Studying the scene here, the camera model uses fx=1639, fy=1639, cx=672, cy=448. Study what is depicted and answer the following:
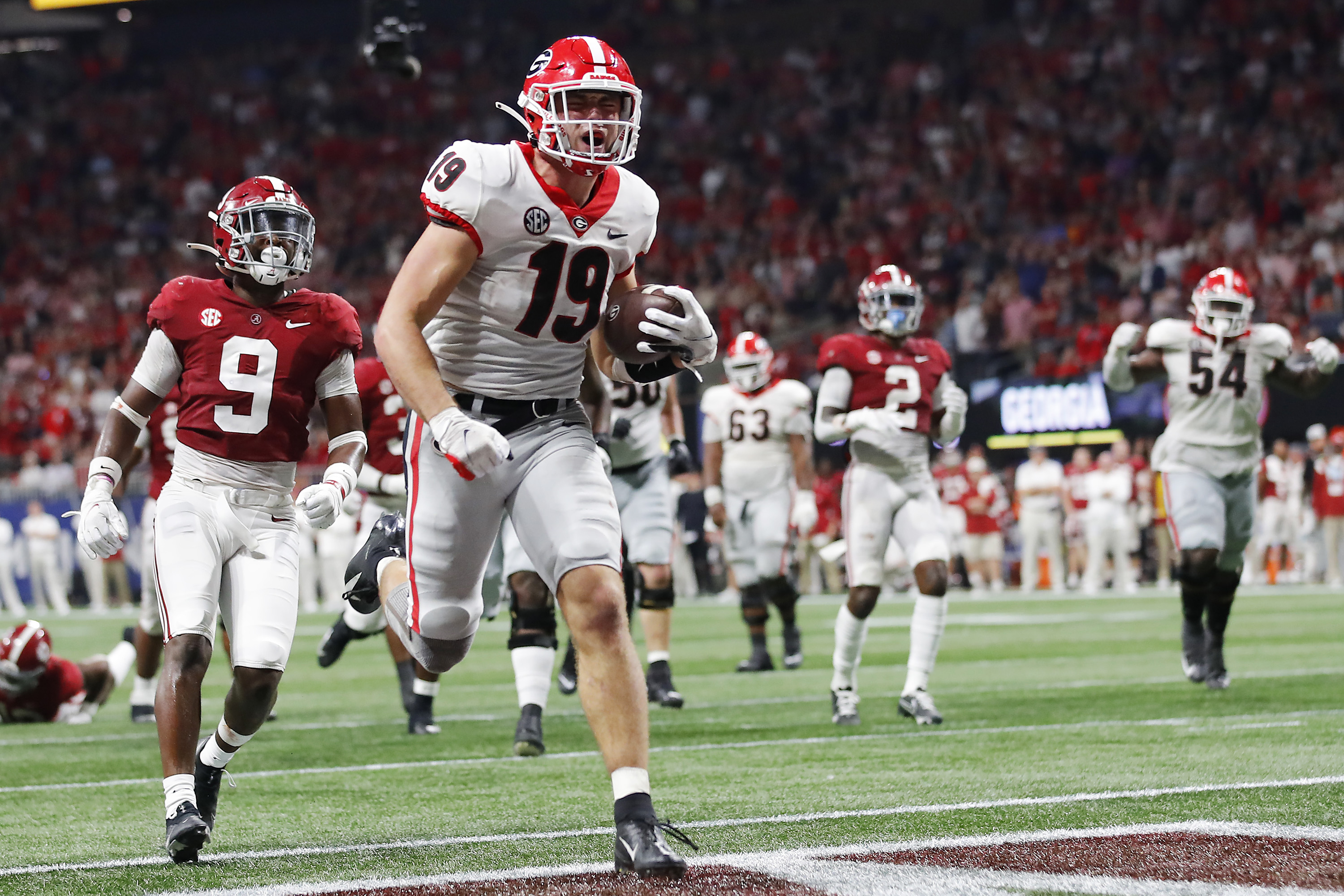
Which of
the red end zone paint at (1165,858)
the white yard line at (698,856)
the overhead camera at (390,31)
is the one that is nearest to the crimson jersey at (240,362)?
the white yard line at (698,856)

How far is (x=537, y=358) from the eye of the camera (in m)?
3.99

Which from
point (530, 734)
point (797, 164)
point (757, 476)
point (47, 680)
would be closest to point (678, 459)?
point (757, 476)

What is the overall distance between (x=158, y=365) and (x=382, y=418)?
291 centimetres

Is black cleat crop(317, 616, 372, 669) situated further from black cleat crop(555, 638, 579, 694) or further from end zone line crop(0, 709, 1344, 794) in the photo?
end zone line crop(0, 709, 1344, 794)

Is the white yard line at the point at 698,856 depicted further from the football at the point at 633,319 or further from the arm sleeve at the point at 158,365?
the arm sleeve at the point at 158,365

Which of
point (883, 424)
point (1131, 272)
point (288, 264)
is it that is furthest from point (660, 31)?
point (288, 264)

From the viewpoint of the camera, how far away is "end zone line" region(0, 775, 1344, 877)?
407 centimetres

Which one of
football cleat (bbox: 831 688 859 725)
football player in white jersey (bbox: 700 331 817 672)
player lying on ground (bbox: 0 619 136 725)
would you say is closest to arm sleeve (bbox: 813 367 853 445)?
football cleat (bbox: 831 688 859 725)

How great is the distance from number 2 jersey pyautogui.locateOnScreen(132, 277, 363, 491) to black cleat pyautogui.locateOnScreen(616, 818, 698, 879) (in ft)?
5.69

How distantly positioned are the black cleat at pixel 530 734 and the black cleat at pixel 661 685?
169 centimetres

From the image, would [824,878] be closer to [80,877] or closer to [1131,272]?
[80,877]

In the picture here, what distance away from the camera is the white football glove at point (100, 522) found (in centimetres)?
439

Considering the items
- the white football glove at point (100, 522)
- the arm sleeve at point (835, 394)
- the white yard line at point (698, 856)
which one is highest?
the arm sleeve at point (835, 394)

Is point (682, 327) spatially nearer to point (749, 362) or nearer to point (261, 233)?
point (261, 233)
